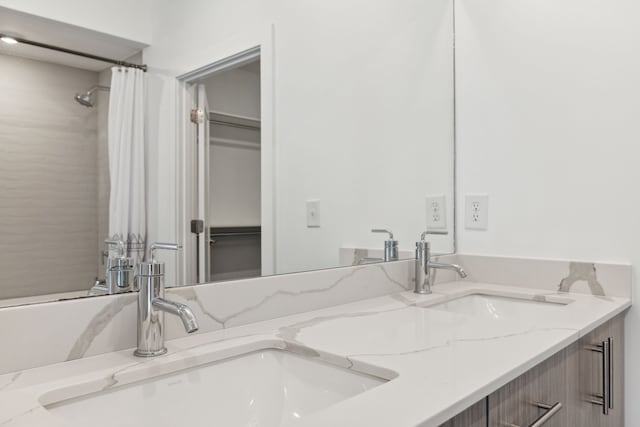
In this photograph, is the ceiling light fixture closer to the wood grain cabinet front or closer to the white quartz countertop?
the white quartz countertop

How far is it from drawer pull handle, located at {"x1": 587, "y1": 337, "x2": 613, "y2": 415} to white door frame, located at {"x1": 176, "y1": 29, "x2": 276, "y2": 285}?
818 millimetres

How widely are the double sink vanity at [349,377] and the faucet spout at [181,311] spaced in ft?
0.29

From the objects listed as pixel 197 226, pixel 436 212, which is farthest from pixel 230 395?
pixel 436 212

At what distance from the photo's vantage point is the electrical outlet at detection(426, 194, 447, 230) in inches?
67.5

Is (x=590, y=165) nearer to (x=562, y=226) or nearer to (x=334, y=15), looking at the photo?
(x=562, y=226)

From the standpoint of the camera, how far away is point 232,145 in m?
1.06

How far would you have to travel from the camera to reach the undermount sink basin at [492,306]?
4.61ft

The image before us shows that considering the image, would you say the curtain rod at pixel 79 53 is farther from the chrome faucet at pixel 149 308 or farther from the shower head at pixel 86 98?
the chrome faucet at pixel 149 308

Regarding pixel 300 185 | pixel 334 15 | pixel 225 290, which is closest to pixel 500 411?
pixel 225 290

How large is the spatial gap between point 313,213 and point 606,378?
2.72 ft

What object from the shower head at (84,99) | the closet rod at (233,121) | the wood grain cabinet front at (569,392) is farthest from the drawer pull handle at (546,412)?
the shower head at (84,99)

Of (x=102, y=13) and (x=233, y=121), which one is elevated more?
(x=102, y=13)

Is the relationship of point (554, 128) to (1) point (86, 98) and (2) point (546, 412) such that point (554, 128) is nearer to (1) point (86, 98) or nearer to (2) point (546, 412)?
(2) point (546, 412)

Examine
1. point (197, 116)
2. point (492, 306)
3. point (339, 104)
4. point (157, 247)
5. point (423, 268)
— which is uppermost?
point (339, 104)
